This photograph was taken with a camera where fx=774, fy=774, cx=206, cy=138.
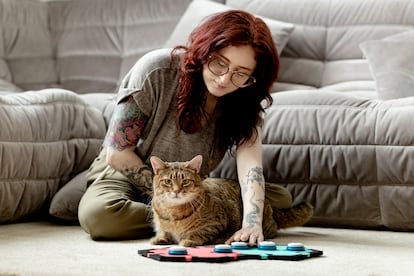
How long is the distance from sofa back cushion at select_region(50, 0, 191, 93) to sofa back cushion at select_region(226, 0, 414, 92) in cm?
54

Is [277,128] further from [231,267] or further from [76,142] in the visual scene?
[231,267]

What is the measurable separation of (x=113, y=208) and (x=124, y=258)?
375mm

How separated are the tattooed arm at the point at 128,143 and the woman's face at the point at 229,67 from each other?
0.90ft

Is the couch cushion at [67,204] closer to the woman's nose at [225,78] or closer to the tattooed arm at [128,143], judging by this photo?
the tattooed arm at [128,143]

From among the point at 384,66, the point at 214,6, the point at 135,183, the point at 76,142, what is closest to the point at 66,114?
the point at 76,142

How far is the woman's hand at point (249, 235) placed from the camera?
7.23 ft

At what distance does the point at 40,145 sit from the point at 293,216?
0.97 metres

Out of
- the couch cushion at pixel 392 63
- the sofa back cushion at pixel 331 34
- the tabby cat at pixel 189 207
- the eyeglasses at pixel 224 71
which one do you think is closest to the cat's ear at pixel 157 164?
the tabby cat at pixel 189 207

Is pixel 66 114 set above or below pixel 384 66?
below

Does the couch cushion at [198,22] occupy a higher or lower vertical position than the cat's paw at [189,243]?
higher

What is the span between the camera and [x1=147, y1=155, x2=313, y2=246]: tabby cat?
222cm

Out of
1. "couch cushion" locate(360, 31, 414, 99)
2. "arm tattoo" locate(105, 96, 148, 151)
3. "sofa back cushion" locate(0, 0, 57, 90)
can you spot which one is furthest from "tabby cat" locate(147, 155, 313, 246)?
"sofa back cushion" locate(0, 0, 57, 90)

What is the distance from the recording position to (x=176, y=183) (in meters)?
2.20

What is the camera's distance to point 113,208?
2.41m
